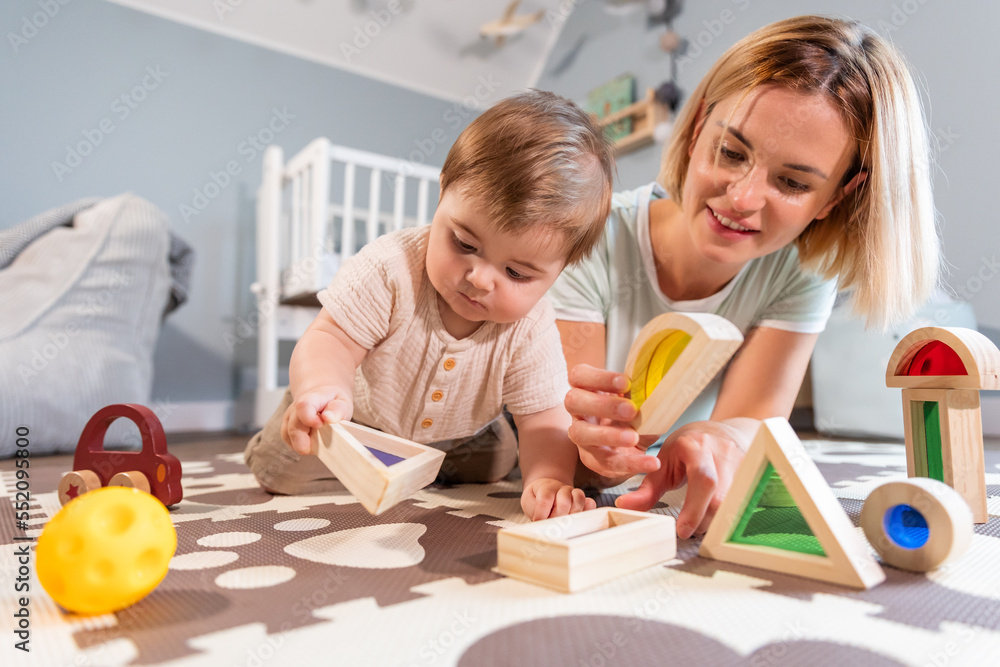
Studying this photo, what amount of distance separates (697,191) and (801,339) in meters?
0.30

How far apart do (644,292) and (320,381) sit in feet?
1.89

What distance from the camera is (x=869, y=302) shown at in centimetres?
84

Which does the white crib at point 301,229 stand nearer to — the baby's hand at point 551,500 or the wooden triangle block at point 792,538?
the baby's hand at point 551,500

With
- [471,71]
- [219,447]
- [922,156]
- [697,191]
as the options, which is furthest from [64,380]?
[471,71]

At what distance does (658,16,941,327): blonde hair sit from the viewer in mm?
760

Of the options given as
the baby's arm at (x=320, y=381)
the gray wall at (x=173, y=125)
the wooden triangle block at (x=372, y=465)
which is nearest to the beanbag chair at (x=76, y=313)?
the gray wall at (x=173, y=125)

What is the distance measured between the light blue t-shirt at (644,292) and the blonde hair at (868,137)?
8cm

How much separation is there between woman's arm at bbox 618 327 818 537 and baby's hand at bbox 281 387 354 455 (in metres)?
0.29

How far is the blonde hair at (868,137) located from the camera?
2.49 feet

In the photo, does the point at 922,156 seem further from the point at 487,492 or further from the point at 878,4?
the point at 878,4

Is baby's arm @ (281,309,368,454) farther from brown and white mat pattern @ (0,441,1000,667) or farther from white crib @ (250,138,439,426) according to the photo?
white crib @ (250,138,439,426)

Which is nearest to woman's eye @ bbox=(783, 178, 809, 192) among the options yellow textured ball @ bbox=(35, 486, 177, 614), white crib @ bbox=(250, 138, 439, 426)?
yellow textured ball @ bbox=(35, 486, 177, 614)

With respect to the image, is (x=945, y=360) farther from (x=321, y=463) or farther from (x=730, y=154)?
(x=321, y=463)

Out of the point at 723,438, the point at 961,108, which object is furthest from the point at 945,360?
the point at 961,108
